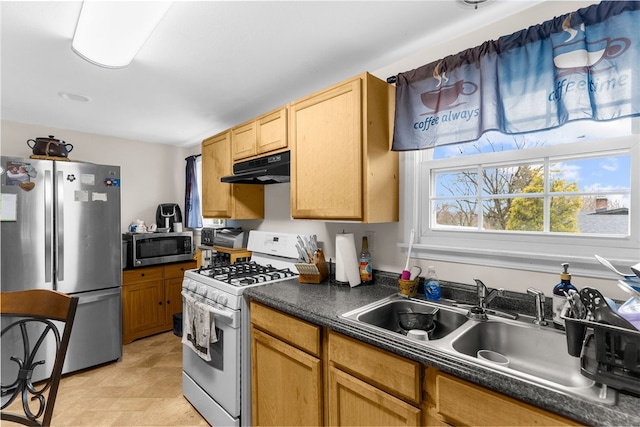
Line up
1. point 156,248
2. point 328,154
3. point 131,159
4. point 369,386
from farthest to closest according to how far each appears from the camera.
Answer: point 131,159, point 156,248, point 328,154, point 369,386

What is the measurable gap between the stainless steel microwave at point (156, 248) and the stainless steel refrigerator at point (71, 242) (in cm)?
48

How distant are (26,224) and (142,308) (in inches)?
55.2

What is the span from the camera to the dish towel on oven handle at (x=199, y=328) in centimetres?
192

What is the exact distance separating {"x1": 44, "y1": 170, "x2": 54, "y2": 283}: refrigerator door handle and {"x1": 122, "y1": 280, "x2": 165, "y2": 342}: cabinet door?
822mm

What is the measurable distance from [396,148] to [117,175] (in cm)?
249

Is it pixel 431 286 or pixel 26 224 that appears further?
pixel 26 224

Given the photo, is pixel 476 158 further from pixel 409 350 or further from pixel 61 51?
pixel 61 51

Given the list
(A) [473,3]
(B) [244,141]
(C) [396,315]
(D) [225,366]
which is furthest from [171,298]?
(A) [473,3]

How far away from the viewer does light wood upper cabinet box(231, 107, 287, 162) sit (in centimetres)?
216

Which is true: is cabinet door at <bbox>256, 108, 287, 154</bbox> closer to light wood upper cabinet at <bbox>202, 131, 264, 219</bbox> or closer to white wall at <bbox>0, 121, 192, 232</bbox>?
light wood upper cabinet at <bbox>202, 131, 264, 219</bbox>

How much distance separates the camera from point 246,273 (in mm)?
2266

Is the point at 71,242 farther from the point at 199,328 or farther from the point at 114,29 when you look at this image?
the point at 114,29

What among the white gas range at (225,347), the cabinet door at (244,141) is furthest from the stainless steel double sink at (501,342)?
the cabinet door at (244,141)

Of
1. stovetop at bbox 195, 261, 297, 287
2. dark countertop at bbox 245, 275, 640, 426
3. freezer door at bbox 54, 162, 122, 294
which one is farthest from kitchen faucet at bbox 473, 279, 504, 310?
freezer door at bbox 54, 162, 122, 294
